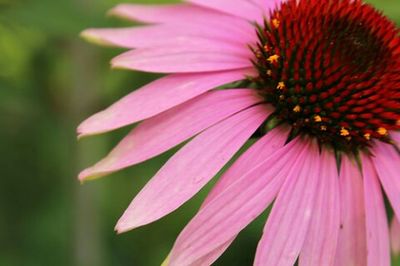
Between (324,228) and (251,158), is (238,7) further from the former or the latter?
(324,228)

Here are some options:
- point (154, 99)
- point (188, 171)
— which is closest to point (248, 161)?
point (188, 171)

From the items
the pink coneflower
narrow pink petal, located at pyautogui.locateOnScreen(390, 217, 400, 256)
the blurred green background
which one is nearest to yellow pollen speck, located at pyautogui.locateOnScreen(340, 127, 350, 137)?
the pink coneflower

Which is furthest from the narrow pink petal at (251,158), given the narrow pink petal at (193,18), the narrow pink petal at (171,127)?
the narrow pink petal at (193,18)

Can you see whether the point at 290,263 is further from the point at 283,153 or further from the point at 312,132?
the point at 312,132

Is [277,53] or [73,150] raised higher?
[277,53]

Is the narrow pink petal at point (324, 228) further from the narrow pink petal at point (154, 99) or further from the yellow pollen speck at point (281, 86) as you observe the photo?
the narrow pink petal at point (154, 99)

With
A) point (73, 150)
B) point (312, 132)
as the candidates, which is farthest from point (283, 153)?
point (73, 150)
